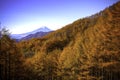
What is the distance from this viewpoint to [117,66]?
31312 millimetres

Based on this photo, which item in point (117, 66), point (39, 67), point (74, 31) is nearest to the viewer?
point (117, 66)

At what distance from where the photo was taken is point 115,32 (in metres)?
27.2

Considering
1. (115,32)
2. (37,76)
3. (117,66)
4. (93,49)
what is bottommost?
(37,76)

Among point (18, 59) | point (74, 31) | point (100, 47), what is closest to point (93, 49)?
point (100, 47)

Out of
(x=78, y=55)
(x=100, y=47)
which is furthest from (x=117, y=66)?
(x=78, y=55)

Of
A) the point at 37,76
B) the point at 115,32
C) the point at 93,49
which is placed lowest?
the point at 37,76

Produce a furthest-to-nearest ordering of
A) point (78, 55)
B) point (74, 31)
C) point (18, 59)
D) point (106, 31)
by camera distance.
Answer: point (74, 31), point (78, 55), point (18, 59), point (106, 31)

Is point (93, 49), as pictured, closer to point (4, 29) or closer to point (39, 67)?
point (4, 29)

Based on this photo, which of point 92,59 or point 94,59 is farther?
point 92,59

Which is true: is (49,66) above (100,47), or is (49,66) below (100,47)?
below

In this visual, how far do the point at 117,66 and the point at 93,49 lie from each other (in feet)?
12.9

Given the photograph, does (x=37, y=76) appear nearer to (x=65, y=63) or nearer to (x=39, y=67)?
(x=39, y=67)

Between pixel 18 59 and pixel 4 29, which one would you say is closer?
pixel 4 29

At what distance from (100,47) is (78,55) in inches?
404
